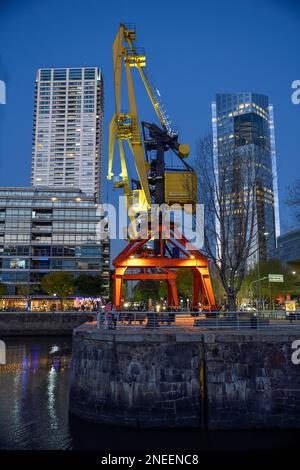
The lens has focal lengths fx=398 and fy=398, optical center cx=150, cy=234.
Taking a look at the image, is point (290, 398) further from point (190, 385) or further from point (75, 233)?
point (75, 233)

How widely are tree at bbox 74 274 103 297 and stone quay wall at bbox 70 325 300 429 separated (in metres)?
72.6

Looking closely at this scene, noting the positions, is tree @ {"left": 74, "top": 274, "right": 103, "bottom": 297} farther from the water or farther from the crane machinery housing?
the water

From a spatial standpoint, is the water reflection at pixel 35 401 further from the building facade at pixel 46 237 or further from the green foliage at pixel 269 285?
the building facade at pixel 46 237

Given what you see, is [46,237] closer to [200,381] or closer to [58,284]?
[58,284]

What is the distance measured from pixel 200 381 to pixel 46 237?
299ft

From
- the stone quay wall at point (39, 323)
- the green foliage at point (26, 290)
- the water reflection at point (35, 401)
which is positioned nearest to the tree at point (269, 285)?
the stone quay wall at point (39, 323)

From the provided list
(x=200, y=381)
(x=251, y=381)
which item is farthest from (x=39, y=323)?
(x=251, y=381)

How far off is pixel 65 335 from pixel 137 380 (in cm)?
4882

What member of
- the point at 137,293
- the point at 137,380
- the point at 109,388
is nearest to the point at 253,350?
the point at 137,380

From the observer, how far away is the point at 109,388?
18328 mm

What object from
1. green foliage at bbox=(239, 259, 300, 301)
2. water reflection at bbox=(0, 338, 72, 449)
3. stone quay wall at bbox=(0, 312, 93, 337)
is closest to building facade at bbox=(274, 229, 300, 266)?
green foliage at bbox=(239, 259, 300, 301)

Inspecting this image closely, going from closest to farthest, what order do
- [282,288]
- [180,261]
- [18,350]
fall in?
[180,261] < [18,350] < [282,288]

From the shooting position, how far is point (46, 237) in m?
104

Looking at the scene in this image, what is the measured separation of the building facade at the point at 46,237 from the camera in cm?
10162
